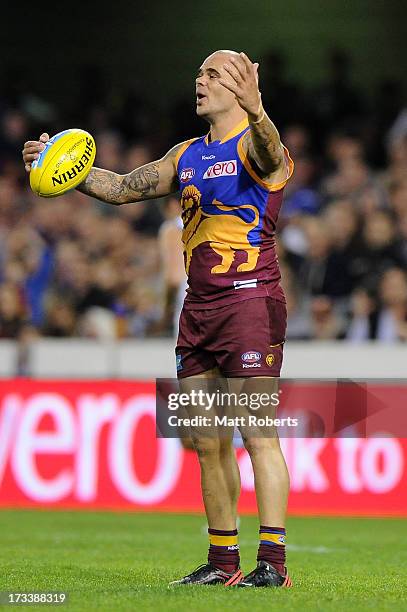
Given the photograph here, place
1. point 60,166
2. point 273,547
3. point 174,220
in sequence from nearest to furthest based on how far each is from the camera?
1. point 273,547
2. point 60,166
3. point 174,220

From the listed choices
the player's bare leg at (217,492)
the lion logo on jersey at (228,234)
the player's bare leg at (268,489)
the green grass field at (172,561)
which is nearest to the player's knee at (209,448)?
the player's bare leg at (217,492)

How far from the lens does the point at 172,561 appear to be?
702 centimetres

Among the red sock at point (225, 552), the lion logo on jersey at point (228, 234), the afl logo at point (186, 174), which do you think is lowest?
the red sock at point (225, 552)

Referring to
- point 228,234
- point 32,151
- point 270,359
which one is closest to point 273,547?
point 270,359

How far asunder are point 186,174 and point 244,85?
739mm

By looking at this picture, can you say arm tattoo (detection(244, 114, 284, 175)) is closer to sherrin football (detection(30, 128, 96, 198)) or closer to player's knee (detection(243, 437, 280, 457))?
sherrin football (detection(30, 128, 96, 198))

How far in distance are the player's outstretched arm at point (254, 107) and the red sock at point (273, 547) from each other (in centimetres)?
164

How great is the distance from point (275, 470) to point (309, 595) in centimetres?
59

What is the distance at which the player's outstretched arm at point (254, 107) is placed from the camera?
5.39 meters

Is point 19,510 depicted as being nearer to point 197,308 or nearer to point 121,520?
point 121,520

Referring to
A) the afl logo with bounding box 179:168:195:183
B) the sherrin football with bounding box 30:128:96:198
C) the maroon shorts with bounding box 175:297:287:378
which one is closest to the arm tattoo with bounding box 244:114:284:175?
the afl logo with bounding box 179:168:195:183

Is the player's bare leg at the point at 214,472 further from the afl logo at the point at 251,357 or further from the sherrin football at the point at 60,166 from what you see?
the sherrin football at the point at 60,166

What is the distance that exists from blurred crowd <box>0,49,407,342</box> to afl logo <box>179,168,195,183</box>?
174 inches

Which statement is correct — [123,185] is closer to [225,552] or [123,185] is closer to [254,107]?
[254,107]
